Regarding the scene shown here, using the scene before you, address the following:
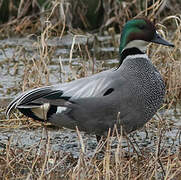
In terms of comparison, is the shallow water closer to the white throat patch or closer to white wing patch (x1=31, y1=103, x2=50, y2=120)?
white wing patch (x1=31, y1=103, x2=50, y2=120)

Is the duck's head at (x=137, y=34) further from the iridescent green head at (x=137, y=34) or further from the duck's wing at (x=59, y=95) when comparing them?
the duck's wing at (x=59, y=95)

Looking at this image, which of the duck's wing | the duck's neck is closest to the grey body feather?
the duck's wing

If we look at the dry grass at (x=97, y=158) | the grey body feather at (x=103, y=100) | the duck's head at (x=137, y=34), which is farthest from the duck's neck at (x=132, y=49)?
the dry grass at (x=97, y=158)

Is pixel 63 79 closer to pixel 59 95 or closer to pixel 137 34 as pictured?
pixel 137 34

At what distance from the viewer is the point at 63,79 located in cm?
628

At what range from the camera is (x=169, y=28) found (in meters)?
8.82

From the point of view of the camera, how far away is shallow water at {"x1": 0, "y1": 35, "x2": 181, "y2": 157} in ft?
15.6

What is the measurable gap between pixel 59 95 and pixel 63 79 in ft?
6.58

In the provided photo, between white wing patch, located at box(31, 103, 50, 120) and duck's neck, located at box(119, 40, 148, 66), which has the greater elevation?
duck's neck, located at box(119, 40, 148, 66)

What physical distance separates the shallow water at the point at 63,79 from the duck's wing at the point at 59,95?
216mm

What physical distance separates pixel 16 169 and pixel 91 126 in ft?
2.06

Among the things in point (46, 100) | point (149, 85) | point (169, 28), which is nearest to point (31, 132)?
point (46, 100)

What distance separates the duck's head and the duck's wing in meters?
0.29

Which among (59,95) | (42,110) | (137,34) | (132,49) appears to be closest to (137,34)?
(137,34)
